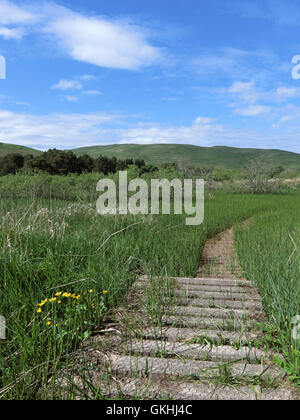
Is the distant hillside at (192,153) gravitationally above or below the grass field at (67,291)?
above

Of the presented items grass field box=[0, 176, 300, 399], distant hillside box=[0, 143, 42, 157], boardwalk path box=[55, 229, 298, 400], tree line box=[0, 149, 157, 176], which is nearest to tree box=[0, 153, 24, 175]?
tree line box=[0, 149, 157, 176]

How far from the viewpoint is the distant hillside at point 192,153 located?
83.2m

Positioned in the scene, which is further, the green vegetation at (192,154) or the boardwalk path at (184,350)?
the green vegetation at (192,154)

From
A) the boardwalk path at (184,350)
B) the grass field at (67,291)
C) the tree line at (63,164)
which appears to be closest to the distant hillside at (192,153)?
the tree line at (63,164)

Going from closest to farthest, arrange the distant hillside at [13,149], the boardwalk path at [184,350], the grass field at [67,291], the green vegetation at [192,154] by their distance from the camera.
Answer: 1. the boardwalk path at [184,350]
2. the grass field at [67,291]
3. the distant hillside at [13,149]
4. the green vegetation at [192,154]

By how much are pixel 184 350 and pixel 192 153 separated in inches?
3679

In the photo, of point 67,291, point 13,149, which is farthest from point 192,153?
point 67,291

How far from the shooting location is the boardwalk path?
1868 mm

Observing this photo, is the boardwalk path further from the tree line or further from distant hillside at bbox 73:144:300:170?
distant hillside at bbox 73:144:300:170

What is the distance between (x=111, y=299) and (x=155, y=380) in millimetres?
1137

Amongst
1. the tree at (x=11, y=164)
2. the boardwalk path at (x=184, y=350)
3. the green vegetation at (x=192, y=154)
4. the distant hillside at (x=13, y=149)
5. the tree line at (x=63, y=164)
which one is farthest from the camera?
the green vegetation at (x=192, y=154)

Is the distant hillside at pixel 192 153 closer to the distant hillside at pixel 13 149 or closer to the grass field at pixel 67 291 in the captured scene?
the distant hillside at pixel 13 149

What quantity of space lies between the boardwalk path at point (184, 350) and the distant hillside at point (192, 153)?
78155mm
